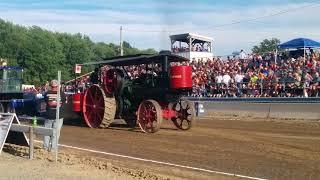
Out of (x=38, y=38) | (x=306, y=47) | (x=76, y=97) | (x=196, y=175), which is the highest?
(x=38, y=38)

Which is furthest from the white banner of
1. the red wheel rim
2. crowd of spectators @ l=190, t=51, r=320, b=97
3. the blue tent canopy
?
the blue tent canopy

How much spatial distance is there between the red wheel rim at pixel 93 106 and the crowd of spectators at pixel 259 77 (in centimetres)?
872

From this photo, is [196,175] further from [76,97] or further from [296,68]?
[296,68]

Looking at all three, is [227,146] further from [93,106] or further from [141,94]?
[93,106]

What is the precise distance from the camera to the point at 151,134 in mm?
14898

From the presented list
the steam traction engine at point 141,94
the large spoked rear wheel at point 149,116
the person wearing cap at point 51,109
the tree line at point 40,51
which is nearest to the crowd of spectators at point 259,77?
the steam traction engine at point 141,94

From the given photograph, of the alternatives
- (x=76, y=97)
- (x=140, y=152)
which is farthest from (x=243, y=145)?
(x=76, y=97)

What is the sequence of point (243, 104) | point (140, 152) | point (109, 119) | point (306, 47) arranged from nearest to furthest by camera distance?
point (140, 152) → point (109, 119) → point (243, 104) → point (306, 47)

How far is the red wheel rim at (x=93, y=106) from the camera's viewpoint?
16.7 meters

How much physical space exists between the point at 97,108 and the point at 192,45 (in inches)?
1043

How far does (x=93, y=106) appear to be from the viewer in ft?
55.8

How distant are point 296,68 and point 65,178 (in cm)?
1684

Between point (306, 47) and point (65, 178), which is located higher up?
point (306, 47)

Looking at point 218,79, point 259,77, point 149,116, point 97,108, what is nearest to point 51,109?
point 97,108
